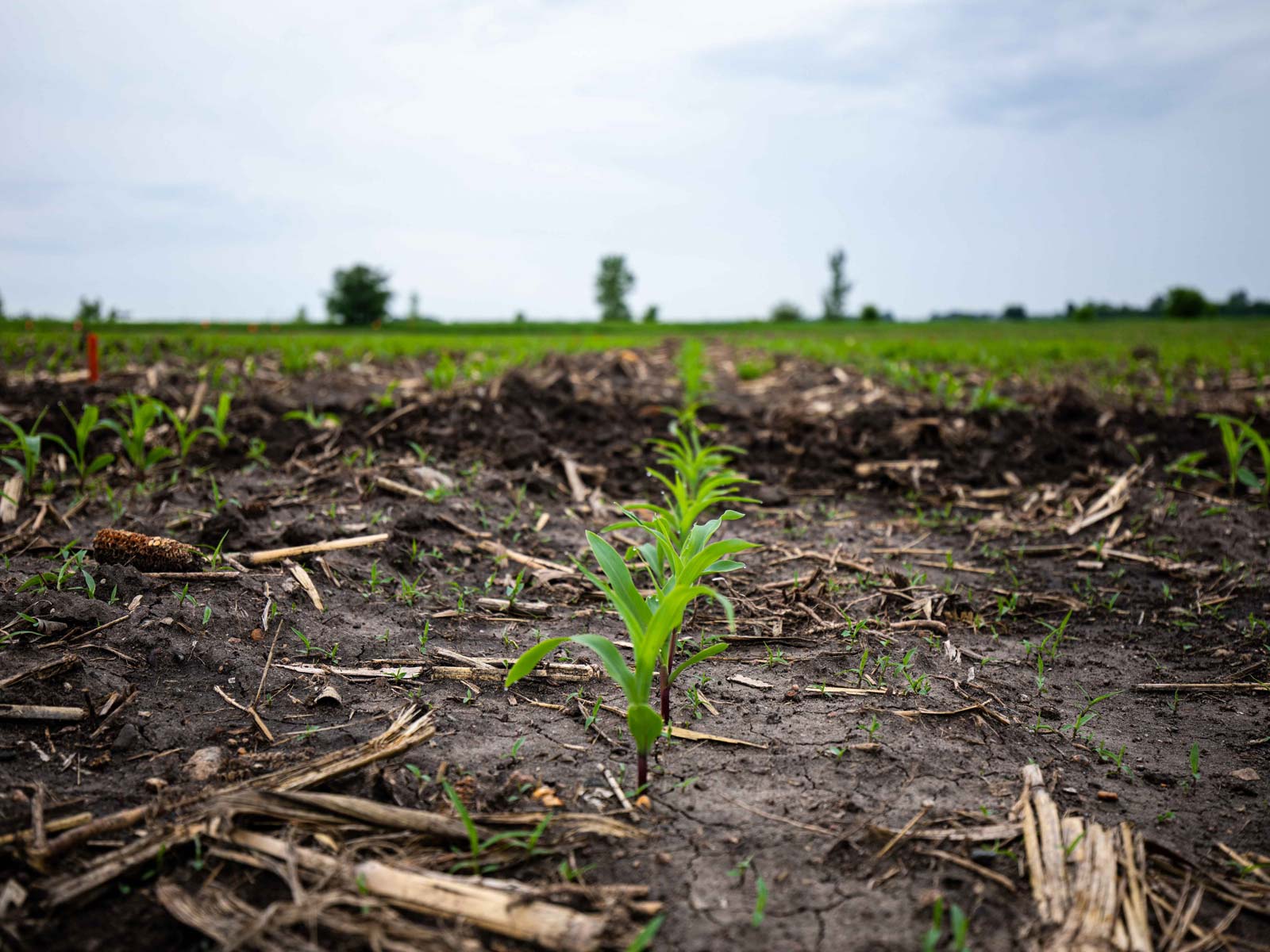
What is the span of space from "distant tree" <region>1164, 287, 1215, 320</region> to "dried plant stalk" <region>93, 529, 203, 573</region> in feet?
192

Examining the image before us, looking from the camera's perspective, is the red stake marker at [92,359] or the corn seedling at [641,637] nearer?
the corn seedling at [641,637]

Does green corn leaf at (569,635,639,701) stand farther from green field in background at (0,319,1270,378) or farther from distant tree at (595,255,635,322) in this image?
distant tree at (595,255,635,322)

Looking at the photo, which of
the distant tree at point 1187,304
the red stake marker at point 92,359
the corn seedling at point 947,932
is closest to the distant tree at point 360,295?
the red stake marker at point 92,359

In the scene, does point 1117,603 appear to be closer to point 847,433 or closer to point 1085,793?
point 1085,793

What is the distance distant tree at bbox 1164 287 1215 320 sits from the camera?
49.2 m

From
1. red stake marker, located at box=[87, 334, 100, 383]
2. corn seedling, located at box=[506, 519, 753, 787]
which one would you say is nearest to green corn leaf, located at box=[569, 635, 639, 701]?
corn seedling, located at box=[506, 519, 753, 787]

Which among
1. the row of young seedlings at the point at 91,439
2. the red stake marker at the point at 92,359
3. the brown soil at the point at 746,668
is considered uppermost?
the red stake marker at the point at 92,359

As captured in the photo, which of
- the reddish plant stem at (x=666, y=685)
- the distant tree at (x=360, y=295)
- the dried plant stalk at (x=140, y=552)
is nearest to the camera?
the reddish plant stem at (x=666, y=685)

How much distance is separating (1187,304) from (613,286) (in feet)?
143

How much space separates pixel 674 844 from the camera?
195 cm

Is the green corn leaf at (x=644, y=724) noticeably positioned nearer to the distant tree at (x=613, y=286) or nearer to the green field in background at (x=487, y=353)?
the green field in background at (x=487, y=353)

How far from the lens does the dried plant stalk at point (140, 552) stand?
10.5 feet

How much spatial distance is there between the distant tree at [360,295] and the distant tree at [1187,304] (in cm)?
4778

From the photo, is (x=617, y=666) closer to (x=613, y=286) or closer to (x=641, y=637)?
(x=641, y=637)
